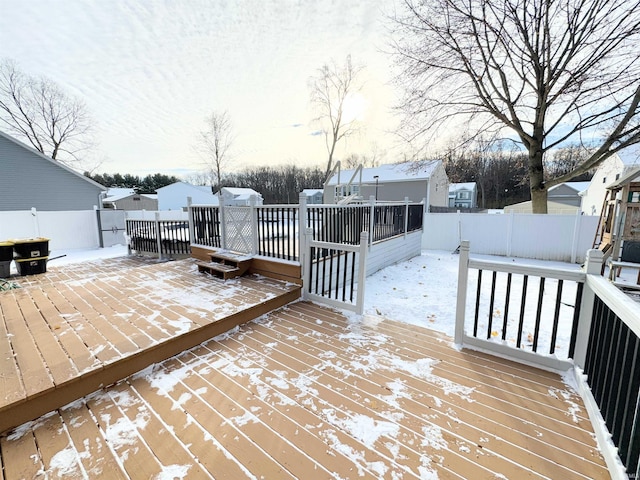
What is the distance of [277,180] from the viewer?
40.2 meters

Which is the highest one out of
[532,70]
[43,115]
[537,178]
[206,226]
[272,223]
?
[43,115]

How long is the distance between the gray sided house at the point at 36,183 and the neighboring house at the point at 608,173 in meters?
19.1

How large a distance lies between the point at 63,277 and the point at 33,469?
5.39m

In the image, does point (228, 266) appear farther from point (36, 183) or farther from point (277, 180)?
point (277, 180)

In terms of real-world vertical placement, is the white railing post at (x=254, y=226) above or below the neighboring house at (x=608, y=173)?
below

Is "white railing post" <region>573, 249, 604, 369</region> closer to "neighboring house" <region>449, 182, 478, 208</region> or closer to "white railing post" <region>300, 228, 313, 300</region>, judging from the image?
"white railing post" <region>300, 228, 313, 300</region>

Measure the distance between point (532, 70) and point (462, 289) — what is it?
9.06 m

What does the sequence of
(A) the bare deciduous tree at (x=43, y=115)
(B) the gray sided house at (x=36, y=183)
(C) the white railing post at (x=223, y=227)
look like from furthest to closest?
(A) the bare deciduous tree at (x=43, y=115) < (B) the gray sided house at (x=36, y=183) < (C) the white railing post at (x=223, y=227)

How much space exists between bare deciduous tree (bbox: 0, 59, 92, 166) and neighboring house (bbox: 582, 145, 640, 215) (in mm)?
25975

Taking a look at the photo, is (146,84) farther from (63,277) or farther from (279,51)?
(63,277)

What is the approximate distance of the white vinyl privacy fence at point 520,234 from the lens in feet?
26.3

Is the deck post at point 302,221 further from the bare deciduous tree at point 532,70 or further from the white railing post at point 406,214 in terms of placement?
the bare deciduous tree at point 532,70

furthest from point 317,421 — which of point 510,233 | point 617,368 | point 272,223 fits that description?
point 510,233

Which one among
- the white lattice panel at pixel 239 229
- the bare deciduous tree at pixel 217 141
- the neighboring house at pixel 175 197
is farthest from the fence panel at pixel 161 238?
the neighboring house at pixel 175 197
